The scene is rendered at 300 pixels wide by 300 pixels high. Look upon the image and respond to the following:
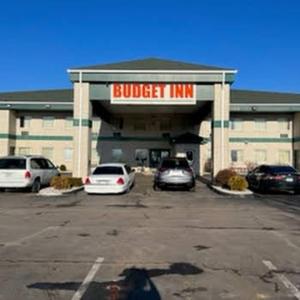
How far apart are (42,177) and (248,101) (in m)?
26.0

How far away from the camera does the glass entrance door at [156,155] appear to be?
47438 mm

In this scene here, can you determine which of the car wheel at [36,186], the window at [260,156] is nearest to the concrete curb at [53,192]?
the car wheel at [36,186]

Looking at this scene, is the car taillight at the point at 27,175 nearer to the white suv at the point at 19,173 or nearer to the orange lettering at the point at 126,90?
the white suv at the point at 19,173

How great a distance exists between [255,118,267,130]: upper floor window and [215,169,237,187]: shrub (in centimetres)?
2278

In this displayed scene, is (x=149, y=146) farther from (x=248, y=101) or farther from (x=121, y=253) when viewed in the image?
(x=121, y=253)

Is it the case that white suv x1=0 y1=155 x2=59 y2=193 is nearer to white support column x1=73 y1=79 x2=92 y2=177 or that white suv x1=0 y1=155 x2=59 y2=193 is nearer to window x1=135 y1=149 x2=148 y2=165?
white support column x1=73 y1=79 x2=92 y2=177

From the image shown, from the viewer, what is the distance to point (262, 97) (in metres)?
47.6

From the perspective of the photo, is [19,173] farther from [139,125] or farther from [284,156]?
[284,156]

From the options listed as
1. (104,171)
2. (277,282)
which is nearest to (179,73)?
(104,171)

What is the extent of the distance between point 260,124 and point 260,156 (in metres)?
3.17

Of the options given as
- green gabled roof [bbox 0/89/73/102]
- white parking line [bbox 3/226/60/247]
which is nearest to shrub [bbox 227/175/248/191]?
white parking line [bbox 3/226/60/247]

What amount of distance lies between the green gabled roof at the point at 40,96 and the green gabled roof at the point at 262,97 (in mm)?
16212

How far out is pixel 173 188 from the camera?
27.1 meters

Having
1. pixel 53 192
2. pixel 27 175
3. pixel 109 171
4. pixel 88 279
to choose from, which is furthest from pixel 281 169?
→ pixel 88 279
